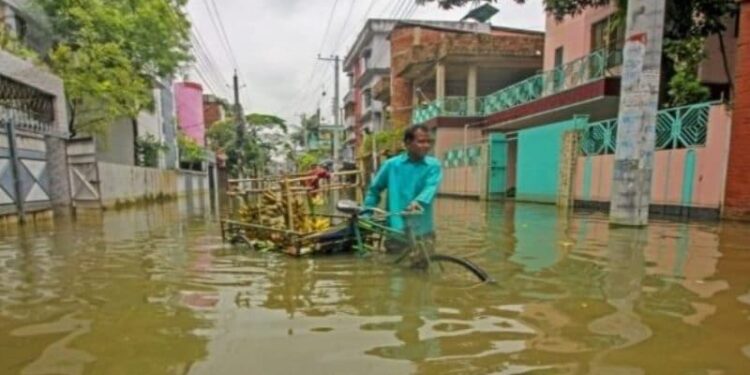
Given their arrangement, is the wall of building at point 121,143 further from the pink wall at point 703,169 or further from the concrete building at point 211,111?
the concrete building at point 211,111

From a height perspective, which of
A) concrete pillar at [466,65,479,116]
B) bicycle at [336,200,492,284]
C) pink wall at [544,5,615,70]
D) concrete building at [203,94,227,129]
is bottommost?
bicycle at [336,200,492,284]

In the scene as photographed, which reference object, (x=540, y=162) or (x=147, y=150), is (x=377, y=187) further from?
(x=147, y=150)

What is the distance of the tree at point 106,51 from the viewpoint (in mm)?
16562

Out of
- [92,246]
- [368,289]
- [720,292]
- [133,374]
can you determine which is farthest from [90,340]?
[92,246]

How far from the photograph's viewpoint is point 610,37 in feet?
56.7

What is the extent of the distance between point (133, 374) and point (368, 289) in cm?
225

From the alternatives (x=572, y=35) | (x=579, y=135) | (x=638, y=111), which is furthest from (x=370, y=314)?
(x=572, y=35)

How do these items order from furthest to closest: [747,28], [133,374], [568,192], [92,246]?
[568,192] < [747,28] < [92,246] < [133,374]

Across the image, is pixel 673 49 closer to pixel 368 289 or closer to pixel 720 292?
pixel 720 292

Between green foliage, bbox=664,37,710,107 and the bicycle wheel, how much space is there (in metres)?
10.5

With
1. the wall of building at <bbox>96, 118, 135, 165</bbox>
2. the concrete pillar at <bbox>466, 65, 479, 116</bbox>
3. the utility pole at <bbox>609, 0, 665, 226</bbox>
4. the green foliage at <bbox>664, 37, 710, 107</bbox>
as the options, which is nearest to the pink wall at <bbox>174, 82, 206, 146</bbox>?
the wall of building at <bbox>96, 118, 135, 165</bbox>

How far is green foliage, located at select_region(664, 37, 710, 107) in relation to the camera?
12.9 metres

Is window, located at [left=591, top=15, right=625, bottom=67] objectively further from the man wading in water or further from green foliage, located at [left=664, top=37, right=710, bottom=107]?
the man wading in water

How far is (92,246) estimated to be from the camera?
306 inches
